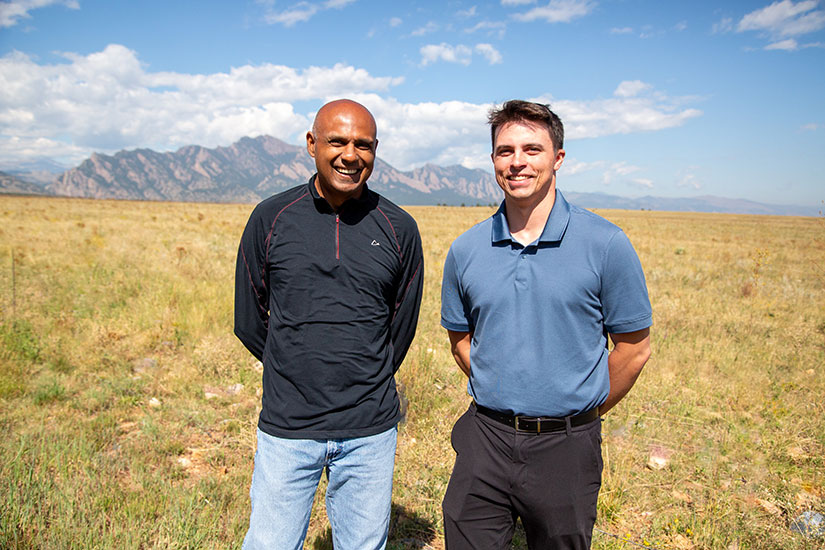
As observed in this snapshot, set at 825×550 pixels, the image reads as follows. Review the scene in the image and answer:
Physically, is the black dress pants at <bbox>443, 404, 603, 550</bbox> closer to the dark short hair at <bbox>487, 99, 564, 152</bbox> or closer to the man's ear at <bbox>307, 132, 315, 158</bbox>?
the dark short hair at <bbox>487, 99, 564, 152</bbox>

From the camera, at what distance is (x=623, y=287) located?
6.27 feet

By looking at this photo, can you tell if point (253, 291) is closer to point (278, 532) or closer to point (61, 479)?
point (278, 532)

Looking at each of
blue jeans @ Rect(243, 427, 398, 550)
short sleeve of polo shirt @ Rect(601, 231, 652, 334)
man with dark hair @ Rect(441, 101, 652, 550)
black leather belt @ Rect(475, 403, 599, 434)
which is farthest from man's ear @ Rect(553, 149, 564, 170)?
blue jeans @ Rect(243, 427, 398, 550)

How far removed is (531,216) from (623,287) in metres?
0.49

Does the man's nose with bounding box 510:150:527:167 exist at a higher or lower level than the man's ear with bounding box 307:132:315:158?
lower

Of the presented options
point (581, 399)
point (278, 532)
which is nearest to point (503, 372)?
point (581, 399)

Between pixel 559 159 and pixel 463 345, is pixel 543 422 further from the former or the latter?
pixel 559 159

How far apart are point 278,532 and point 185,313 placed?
19.6 ft

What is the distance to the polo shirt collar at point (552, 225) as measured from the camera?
1.97 metres

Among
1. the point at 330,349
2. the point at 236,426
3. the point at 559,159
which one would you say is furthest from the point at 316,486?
the point at 236,426

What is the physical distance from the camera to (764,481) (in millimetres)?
3738

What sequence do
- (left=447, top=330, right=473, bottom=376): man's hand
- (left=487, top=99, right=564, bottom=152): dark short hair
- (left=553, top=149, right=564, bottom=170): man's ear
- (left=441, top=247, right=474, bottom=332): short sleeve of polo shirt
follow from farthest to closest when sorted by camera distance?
(left=447, top=330, right=473, bottom=376): man's hand
(left=441, top=247, right=474, bottom=332): short sleeve of polo shirt
(left=553, top=149, right=564, bottom=170): man's ear
(left=487, top=99, right=564, bottom=152): dark short hair

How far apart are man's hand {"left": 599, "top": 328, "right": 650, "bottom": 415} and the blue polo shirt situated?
10cm

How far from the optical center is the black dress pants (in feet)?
6.24
